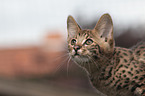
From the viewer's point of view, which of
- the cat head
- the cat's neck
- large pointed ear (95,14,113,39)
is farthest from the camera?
the cat's neck

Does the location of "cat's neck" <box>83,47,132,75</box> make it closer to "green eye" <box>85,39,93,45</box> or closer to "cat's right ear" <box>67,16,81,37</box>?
"green eye" <box>85,39,93,45</box>

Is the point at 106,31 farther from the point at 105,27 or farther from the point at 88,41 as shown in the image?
the point at 88,41

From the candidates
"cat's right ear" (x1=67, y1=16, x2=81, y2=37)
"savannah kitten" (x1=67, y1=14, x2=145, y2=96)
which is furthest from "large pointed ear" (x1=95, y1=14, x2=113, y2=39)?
"cat's right ear" (x1=67, y1=16, x2=81, y2=37)

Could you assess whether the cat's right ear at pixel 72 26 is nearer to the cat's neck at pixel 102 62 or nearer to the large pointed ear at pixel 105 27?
the large pointed ear at pixel 105 27

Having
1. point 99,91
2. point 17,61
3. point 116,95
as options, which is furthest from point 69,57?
point 17,61

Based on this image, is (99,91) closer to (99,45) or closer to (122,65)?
(122,65)

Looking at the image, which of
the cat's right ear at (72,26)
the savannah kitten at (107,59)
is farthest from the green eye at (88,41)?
the cat's right ear at (72,26)

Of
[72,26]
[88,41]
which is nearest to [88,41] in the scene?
[88,41]
